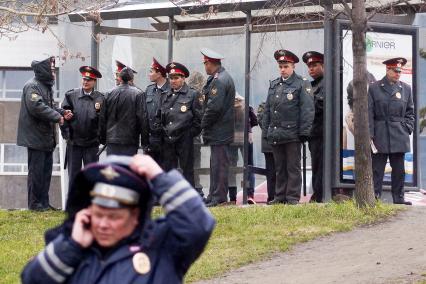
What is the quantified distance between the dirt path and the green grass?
0.19m

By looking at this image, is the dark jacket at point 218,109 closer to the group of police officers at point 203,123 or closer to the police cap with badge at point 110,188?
the group of police officers at point 203,123

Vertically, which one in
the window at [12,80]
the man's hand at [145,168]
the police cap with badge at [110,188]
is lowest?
the police cap with badge at [110,188]

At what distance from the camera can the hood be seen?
14.6 metres

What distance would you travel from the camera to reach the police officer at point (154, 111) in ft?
48.1

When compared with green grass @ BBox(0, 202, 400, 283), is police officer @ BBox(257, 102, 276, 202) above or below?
above

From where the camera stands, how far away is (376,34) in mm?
14633

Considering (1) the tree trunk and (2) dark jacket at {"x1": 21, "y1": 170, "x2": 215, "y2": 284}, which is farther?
(1) the tree trunk

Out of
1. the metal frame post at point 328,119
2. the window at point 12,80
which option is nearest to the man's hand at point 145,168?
the metal frame post at point 328,119

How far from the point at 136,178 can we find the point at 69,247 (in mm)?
352

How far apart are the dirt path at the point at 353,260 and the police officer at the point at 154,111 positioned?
13.1 ft

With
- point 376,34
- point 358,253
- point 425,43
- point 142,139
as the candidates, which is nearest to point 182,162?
point 142,139

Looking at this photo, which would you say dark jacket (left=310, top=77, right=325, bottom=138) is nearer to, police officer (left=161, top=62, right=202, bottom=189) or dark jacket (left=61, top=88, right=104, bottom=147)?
police officer (left=161, top=62, right=202, bottom=189)

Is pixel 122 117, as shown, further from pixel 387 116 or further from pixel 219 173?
pixel 387 116

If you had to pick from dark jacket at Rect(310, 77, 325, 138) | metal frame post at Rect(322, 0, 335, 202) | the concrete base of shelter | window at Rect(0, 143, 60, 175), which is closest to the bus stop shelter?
metal frame post at Rect(322, 0, 335, 202)
